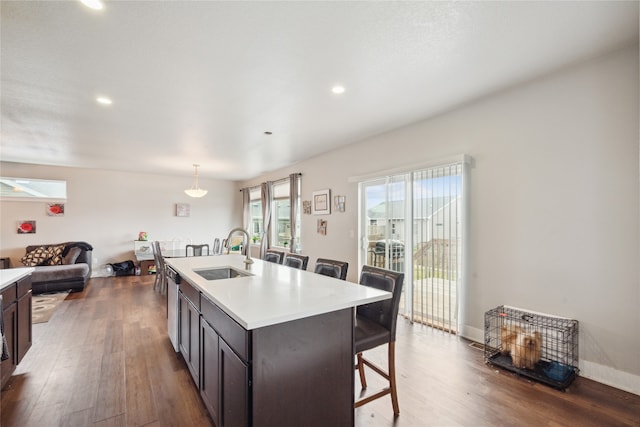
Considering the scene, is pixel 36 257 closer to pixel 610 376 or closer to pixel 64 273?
pixel 64 273

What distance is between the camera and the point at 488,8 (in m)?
1.72

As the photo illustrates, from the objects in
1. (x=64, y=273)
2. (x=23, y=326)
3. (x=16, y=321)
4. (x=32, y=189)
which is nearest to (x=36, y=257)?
(x=64, y=273)

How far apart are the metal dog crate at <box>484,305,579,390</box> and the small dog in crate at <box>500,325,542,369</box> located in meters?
0.04

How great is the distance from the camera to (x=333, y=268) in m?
2.65

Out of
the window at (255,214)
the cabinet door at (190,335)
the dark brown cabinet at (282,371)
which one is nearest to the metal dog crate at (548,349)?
the dark brown cabinet at (282,371)

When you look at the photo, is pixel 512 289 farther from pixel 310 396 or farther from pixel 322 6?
pixel 322 6

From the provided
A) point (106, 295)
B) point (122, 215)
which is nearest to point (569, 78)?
point (106, 295)

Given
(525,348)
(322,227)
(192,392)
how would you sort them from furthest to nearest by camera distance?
1. (322,227)
2. (525,348)
3. (192,392)

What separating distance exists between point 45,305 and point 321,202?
4.69m

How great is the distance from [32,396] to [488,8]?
13.5ft

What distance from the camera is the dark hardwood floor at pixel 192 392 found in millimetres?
1876

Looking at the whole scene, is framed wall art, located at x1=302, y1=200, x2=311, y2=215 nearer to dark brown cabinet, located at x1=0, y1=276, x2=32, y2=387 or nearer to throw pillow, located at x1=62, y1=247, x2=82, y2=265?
dark brown cabinet, located at x1=0, y1=276, x2=32, y2=387

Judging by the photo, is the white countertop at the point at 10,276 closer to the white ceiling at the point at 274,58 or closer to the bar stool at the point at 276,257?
the white ceiling at the point at 274,58

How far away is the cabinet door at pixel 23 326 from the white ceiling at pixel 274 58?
1931mm
